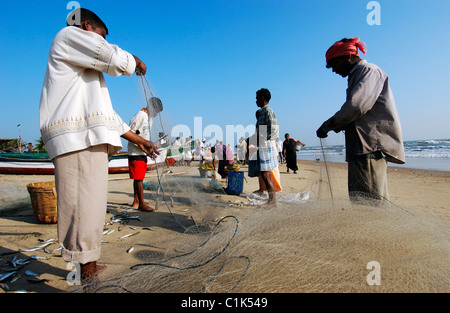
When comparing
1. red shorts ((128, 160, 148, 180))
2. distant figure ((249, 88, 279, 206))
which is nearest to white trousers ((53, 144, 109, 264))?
red shorts ((128, 160, 148, 180))

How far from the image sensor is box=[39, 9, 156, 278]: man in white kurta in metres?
1.69

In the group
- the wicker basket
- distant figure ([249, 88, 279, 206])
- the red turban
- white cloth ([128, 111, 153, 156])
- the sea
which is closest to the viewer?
the red turban

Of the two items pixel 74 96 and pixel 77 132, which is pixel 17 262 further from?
pixel 74 96

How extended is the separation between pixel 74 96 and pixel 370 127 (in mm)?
2512

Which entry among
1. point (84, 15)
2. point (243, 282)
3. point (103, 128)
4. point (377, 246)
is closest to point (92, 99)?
point (103, 128)

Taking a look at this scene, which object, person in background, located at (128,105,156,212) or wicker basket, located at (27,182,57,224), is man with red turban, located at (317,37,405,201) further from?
wicker basket, located at (27,182,57,224)

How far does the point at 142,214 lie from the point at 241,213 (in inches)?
65.8

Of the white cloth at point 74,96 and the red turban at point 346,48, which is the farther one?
the red turban at point 346,48

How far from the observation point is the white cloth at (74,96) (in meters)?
1.68

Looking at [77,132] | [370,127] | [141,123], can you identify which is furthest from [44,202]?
[370,127]

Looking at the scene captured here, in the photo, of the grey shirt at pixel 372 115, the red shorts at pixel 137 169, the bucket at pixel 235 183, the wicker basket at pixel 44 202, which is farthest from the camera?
the bucket at pixel 235 183

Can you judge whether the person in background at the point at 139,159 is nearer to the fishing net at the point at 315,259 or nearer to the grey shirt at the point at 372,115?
the fishing net at the point at 315,259

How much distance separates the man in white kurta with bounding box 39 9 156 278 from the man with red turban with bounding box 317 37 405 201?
2.01 metres

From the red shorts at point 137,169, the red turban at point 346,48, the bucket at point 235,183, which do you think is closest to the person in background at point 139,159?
the red shorts at point 137,169
